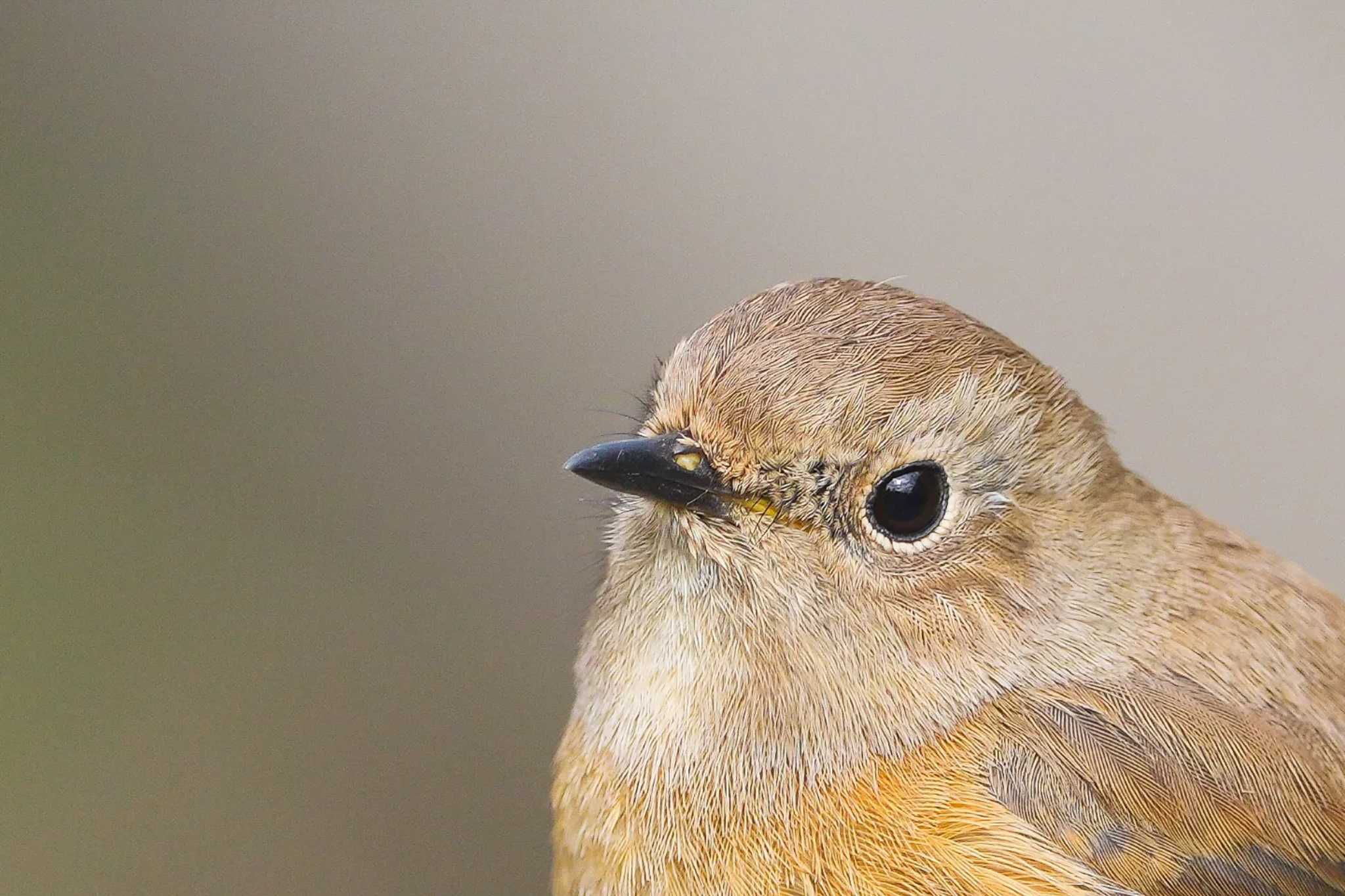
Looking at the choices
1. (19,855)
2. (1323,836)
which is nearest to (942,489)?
(1323,836)

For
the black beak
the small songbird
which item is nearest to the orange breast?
the small songbird

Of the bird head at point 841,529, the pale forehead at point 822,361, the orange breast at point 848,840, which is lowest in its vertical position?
the orange breast at point 848,840

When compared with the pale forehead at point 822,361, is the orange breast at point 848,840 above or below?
below

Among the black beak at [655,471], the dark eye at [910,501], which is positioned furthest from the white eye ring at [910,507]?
the black beak at [655,471]

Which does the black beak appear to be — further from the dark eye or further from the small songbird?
the dark eye

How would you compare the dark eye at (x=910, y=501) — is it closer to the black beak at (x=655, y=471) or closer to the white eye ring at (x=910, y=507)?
the white eye ring at (x=910, y=507)

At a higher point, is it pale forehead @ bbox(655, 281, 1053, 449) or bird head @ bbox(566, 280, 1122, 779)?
pale forehead @ bbox(655, 281, 1053, 449)

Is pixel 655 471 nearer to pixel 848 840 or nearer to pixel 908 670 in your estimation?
pixel 908 670
